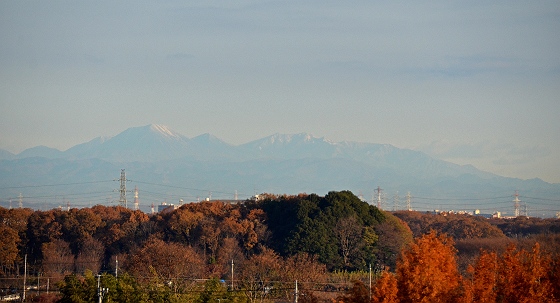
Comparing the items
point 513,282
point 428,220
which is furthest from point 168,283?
point 428,220

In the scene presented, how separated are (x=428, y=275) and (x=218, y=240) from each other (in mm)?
33551

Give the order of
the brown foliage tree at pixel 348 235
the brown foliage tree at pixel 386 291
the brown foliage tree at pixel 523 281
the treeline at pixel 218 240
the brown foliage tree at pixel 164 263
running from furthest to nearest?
the brown foliage tree at pixel 348 235
the treeline at pixel 218 240
the brown foliage tree at pixel 164 263
the brown foliage tree at pixel 523 281
the brown foliage tree at pixel 386 291

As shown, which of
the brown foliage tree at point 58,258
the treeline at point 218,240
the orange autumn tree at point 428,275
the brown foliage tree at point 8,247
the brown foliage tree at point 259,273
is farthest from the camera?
the brown foliage tree at point 8,247

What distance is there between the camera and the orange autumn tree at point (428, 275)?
28.6m

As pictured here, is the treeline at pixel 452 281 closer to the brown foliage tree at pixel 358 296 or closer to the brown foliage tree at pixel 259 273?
the brown foliage tree at pixel 358 296

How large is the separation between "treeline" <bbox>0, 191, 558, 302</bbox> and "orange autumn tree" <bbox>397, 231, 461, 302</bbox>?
18710 millimetres

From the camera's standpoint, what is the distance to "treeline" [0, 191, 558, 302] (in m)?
51.3

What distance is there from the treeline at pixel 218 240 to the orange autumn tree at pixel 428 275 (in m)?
18.7

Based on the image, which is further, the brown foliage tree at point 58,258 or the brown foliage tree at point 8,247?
the brown foliage tree at point 8,247

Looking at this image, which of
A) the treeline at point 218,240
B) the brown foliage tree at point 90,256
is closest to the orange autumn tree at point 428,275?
the treeline at point 218,240

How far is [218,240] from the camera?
2397 inches

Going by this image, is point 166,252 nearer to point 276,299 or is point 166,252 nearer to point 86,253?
point 276,299

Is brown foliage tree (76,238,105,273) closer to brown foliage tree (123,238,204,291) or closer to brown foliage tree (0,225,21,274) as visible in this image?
brown foliage tree (0,225,21,274)

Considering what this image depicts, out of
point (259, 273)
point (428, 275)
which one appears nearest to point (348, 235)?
point (259, 273)
